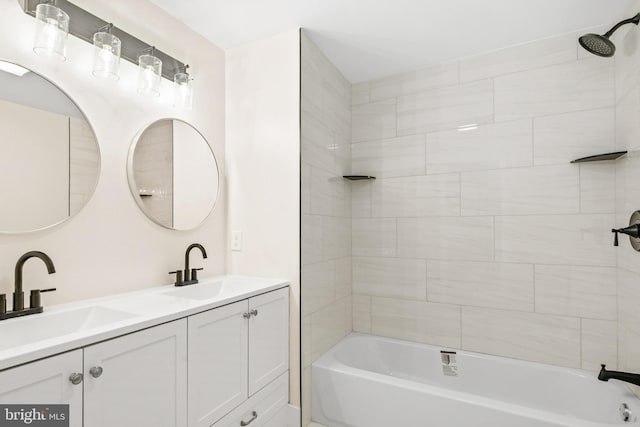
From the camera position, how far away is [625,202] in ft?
6.24

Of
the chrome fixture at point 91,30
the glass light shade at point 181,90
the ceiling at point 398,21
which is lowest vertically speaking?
the glass light shade at point 181,90

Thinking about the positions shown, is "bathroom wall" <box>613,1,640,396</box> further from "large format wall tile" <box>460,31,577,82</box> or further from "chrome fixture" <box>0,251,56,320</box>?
"chrome fixture" <box>0,251,56,320</box>

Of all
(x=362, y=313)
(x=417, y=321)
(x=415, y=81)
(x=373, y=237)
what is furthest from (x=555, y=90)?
(x=362, y=313)

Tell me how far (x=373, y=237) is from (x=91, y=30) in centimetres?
222

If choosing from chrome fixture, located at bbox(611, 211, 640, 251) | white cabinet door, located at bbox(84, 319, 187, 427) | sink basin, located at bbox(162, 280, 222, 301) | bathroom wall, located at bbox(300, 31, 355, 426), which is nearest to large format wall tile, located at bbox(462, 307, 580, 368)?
chrome fixture, located at bbox(611, 211, 640, 251)

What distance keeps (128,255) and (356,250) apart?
171 cm

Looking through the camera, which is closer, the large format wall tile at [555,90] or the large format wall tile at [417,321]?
the large format wall tile at [555,90]

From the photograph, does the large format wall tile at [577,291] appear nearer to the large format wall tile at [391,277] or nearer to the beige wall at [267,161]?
the large format wall tile at [391,277]

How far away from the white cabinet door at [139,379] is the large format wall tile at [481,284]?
72.9 inches

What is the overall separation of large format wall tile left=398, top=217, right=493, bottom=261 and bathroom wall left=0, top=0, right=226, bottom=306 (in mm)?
1492

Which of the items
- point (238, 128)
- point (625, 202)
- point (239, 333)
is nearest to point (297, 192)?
point (238, 128)

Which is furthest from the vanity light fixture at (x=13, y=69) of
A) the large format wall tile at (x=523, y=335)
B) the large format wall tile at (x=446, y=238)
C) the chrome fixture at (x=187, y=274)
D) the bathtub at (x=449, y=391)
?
the large format wall tile at (x=523, y=335)

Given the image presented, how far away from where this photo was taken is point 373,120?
2.80m

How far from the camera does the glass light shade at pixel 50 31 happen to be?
1.37 m
